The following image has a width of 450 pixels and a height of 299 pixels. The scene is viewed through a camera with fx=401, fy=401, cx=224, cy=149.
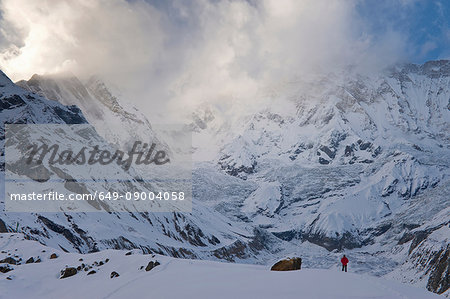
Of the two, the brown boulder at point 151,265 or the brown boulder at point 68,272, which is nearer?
Result: the brown boulder at point 151,265

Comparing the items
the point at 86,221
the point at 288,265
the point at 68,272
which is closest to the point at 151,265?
the point at 68,272

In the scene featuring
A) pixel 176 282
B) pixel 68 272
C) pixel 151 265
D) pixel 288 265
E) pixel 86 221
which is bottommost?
pixel 68 272

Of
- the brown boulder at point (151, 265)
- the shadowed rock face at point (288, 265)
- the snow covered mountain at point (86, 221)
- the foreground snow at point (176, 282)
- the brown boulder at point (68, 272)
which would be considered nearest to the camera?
the foreground snow at point (176, 282)

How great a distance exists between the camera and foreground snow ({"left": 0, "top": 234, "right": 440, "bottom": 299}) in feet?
75.5

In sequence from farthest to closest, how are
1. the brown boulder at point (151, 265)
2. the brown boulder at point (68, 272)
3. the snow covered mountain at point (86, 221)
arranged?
the snow covered mountain at point (86, 221) < the brown boulder at point (68, 272) < the brown boulder at point (151, 265)

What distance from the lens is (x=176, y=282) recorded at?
27656 mm

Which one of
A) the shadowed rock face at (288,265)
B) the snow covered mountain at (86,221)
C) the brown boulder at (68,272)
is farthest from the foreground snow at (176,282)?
the snow covered mountain at (86,221)

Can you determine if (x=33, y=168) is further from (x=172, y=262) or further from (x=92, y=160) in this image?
(x=172, y=262)

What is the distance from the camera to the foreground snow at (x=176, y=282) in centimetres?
2300

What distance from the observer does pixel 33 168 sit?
15138 centimetres

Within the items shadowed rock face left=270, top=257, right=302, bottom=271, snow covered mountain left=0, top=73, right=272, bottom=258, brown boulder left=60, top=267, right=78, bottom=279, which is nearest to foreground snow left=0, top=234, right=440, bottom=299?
brown boulder left=60, top=267, right=78, bottom=279

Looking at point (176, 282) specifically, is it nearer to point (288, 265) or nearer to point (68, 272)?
point (288, 265)

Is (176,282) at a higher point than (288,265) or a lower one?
lower

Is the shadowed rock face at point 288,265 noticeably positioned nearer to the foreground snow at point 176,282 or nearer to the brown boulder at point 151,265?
the foreground snow at point 176,282
